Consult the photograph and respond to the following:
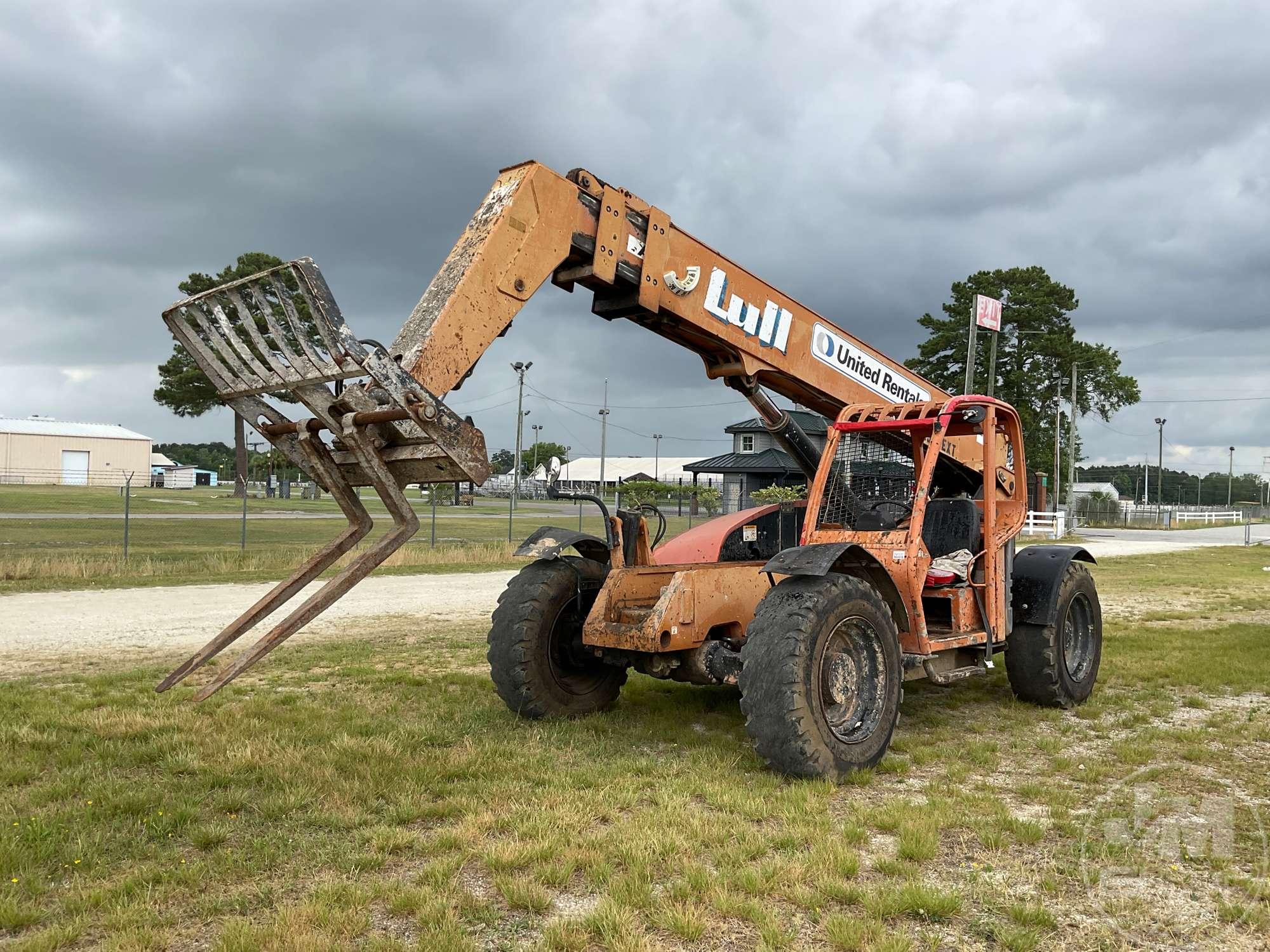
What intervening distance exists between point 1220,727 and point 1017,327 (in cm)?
5442

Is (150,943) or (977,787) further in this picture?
(977,787)

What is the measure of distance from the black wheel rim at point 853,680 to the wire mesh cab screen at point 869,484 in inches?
54.5

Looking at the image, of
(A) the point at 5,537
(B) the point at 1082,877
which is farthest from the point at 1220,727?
(A) the point at 5,537

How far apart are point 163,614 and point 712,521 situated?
26.1ft

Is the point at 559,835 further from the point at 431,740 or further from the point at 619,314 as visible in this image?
the point at 619,314

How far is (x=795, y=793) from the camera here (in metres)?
5.18

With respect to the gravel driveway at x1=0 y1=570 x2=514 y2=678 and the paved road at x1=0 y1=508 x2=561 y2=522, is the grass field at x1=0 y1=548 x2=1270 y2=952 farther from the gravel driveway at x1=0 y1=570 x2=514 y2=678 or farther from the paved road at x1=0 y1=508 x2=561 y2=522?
the paved road at x1=0 y1=508 x2=561 y2=522

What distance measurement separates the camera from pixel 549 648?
22.6 ft

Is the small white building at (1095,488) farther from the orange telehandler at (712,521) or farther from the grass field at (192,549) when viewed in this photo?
the orange telehandler at (712,521)

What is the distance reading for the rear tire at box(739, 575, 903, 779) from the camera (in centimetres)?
534

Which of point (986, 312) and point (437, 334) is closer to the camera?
point (437, 334)

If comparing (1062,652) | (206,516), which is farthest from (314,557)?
(206,516)

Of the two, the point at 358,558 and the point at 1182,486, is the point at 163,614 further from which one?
the point at 1182,486

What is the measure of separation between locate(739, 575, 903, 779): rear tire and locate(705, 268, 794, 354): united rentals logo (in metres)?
1.81
